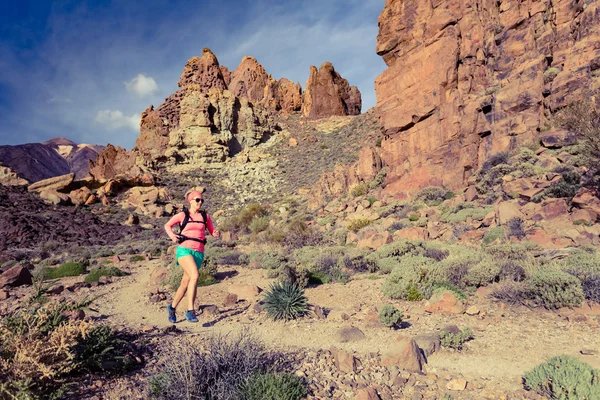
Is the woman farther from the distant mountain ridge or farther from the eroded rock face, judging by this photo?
the distant mountain ridge

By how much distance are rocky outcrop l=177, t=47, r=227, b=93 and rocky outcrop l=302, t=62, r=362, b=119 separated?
15956 mm

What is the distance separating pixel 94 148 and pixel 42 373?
167m

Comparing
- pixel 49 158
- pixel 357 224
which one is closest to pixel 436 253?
pixel 357 224

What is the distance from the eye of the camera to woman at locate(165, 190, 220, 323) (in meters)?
4.93

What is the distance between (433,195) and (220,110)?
40018mm

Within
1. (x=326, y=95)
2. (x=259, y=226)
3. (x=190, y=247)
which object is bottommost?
(x=190, y=247)

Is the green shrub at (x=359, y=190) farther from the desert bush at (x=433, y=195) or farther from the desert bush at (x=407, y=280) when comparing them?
the desert bush at (x=407, y=280)

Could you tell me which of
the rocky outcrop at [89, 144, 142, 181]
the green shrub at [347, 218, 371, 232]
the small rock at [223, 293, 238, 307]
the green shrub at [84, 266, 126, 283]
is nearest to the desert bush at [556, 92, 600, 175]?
the green shrub at [347, 218, 371, 232]

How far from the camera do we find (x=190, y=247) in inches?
196

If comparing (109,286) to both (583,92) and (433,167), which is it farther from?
(583,92)

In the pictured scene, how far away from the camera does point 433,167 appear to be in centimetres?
1720

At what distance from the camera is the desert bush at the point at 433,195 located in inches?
612

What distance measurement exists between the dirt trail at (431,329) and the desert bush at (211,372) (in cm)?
118

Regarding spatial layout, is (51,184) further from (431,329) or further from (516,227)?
(516,227)
